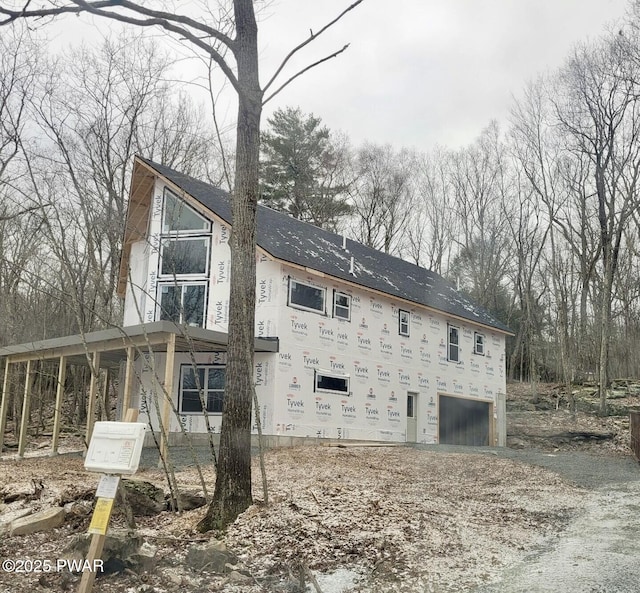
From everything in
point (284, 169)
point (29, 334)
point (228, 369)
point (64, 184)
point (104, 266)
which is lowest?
point (228, 369)

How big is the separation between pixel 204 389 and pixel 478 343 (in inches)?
425

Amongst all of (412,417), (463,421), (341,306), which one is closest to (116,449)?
(341,306)

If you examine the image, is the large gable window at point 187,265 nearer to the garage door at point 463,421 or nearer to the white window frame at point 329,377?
the white window frame at point 329,377

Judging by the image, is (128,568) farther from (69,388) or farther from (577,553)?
(69,388)

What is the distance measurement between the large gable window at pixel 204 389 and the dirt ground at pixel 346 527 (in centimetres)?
446

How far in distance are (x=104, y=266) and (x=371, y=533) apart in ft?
65.5

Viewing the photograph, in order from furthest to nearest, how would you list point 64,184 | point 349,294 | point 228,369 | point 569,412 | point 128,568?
point 569,412 → point 64,184 → point 349,294 → point 228,369 → point 128,568

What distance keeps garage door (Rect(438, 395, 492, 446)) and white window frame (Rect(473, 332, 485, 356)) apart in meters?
1.76

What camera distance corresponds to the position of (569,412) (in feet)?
74.9

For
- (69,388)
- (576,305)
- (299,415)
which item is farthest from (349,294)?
(576,305)

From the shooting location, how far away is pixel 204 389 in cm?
1605

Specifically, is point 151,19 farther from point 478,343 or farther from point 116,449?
point 478,343

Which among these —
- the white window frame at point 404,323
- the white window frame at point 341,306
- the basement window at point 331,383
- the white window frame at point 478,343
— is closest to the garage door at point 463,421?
the white window frame at point 478,343

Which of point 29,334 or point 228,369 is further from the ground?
Answer: point 29,334
